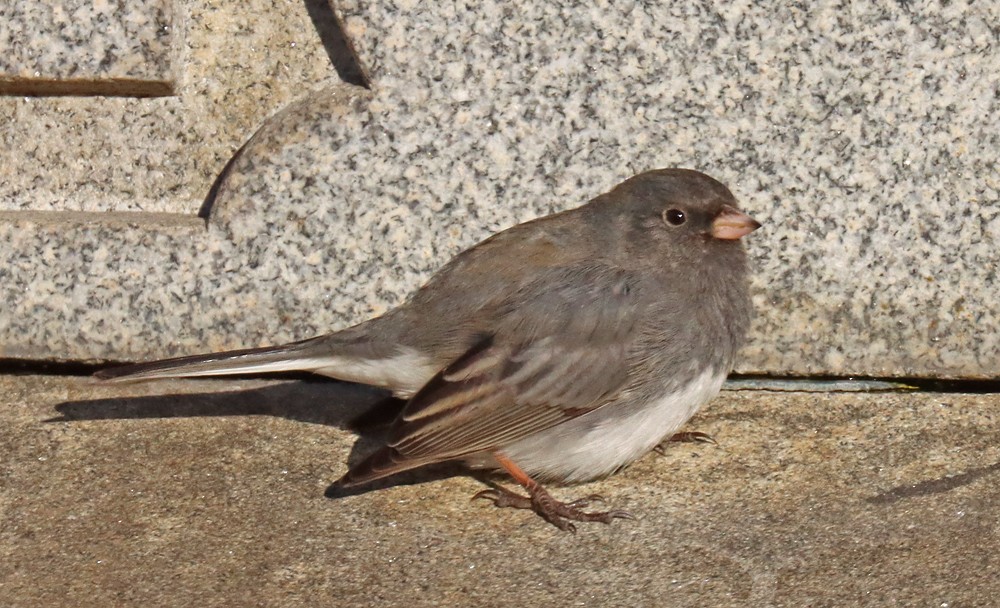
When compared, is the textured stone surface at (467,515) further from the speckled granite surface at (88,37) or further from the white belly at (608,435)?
the speckled granite surface at (88,37)

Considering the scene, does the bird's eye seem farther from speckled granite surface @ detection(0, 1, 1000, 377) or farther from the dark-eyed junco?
speckled granite surface @ detection(0, 1, 1000, 377)

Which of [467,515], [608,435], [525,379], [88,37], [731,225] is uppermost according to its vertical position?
[88,37]

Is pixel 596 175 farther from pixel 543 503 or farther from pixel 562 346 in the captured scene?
pixel 543 503

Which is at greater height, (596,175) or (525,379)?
(596,175)

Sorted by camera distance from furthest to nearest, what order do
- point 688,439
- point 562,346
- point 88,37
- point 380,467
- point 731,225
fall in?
point 88,37 → point 688,439 → point 731,225 → point 562,346 → point 380,467

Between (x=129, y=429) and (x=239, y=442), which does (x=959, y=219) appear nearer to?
(x=239, y=442)

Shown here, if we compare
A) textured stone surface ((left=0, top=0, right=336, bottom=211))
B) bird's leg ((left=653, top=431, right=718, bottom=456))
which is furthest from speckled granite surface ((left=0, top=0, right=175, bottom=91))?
bird's leg ((left=653, top=431, right=718, bottom=456))

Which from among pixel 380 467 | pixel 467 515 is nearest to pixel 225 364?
pixel 380 467

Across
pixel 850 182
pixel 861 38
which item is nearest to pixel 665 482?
pixel 850 182
